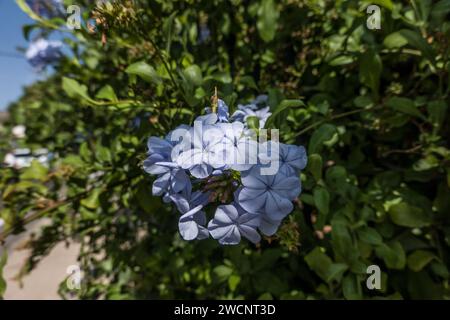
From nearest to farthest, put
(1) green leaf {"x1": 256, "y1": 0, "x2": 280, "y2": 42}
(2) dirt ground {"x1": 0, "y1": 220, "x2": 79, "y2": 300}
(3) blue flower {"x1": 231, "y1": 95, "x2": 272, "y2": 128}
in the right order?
(3) blue flower {"x1": 231, "y1": 95, "x2": 272, "y2": 128}, (1) green leaf {"x1": 256, "y1": 0, "x2": 280, "y2": 42}, (2) dirt ground {"x1": 0, "y1": 220, "x2": 79, "y2": 300}

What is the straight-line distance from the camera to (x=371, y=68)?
900 mm

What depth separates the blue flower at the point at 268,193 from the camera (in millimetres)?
547

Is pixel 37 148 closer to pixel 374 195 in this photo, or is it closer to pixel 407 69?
pixel 374 195

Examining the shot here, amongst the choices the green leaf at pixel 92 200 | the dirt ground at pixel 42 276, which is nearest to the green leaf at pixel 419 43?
the green leaf at pixel 92 200

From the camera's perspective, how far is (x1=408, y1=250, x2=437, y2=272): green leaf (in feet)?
3.12

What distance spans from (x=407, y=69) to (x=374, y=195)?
1.67ft

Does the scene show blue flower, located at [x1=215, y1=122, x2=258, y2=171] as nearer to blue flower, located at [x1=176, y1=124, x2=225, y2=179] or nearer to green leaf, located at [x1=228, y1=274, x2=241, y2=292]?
blue flower, located at [x1=176, y1=124, x2=225, y2=179]

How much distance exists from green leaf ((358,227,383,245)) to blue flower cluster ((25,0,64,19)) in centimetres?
119

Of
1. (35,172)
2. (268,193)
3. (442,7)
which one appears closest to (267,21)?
(442,7)

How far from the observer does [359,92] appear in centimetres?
123

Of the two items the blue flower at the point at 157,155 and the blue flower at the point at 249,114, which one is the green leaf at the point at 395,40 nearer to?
the blue flower at the point at 249,114

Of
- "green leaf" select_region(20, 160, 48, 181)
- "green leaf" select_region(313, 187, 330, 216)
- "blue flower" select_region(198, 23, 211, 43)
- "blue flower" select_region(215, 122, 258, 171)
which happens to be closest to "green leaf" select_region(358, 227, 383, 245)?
"green leaf" select_region(313, 187, 330, 216)

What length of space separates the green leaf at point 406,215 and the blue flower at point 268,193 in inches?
18.9

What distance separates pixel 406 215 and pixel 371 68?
377mm
